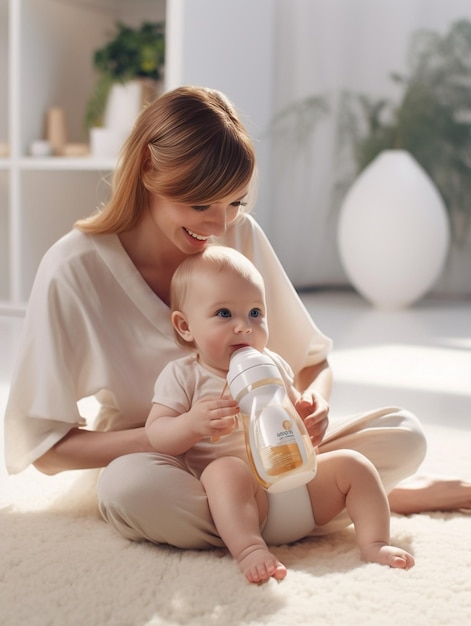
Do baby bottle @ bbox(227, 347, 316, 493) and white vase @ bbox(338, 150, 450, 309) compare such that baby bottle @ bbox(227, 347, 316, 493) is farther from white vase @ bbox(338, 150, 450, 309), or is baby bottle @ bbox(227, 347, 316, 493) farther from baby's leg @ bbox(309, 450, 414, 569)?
white vase @ bbox(338, 150, 450, 309)

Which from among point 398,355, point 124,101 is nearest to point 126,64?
point 124,101

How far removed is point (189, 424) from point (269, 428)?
10 centimetres

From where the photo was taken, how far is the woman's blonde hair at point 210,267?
1.08m

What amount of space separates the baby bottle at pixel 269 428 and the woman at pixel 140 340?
3.4 inches

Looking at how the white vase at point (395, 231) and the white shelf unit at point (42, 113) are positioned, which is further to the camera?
the white vase at point (395, 231)

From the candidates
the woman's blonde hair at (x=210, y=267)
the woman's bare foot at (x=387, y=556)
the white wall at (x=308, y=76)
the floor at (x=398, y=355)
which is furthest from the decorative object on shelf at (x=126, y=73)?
the woman's bare foot at (x=387, y=556)

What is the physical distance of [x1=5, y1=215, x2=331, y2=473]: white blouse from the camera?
1.16 meters

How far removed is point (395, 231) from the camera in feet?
11.1

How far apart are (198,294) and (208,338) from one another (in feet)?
0.19

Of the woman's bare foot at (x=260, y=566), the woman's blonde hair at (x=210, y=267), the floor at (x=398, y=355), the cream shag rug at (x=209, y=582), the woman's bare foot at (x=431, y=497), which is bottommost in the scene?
the floor at (x=398, y=355)

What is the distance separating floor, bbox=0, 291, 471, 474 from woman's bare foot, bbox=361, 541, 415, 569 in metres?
0.65

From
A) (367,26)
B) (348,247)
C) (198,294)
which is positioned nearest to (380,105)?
(367,26)

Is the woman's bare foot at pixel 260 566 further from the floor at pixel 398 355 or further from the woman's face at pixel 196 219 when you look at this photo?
the floor at pixel 398 355

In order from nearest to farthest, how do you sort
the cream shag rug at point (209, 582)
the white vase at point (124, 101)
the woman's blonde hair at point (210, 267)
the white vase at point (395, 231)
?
1. the cream shag rug at point (209, 582)
2. the woman's blonde hair at point (210, 267)
3. the white vase at point (124, 101)
4. the white vase at point (395, 231)
